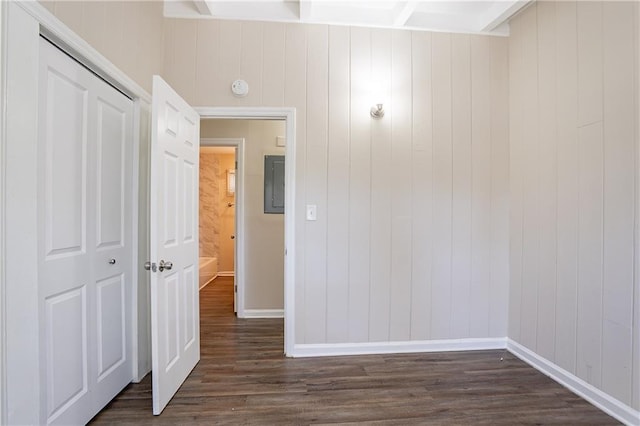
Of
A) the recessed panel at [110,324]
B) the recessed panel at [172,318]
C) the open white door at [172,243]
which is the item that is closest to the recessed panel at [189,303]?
the open white door at [172,243]

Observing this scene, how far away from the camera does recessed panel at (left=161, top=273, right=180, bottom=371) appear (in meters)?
1.92

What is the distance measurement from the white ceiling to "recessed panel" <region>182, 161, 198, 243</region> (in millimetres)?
1280

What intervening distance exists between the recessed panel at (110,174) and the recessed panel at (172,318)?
16.2 inches

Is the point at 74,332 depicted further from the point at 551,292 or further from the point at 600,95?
the point at 600,95

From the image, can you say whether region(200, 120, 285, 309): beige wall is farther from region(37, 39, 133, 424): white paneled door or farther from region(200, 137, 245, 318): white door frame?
region(37, 39, 133, 424): white paneled door

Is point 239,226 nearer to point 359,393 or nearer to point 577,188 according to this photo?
point 359,393

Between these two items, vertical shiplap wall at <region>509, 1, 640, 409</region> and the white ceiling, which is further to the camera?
the white ceiling

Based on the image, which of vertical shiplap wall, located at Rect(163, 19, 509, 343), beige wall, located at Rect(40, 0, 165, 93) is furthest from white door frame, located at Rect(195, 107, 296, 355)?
beige wall, located at Rect(40, 0, 165, 93)

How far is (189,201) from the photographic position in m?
2.28

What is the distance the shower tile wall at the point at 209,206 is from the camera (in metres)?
6.11

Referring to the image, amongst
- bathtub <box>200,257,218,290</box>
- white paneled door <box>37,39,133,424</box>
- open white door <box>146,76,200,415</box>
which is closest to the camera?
white paneled door <box>37,39,133,424</box>

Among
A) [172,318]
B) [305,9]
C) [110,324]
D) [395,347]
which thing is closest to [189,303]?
[172,318]

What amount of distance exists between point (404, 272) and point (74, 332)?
88.2 inches

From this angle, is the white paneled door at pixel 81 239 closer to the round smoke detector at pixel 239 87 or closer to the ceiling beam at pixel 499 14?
the round smoke detector at pixel 239 87
